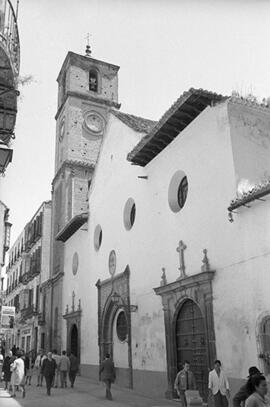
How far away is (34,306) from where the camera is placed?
1222 inches

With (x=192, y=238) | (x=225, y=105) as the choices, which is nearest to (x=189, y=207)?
(x=192, y=238)

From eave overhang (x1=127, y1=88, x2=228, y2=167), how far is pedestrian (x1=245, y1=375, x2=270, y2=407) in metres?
7.98

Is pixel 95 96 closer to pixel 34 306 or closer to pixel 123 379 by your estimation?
pixel 34 306

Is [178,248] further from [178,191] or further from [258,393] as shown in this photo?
[258,393]

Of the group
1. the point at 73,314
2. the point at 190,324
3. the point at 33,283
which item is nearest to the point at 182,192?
the point at 190,324

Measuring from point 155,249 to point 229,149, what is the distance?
440cm

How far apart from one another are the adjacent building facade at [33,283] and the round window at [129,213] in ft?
43.5

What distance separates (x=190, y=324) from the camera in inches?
460

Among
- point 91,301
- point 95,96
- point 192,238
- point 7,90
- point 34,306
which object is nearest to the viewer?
point 7,90

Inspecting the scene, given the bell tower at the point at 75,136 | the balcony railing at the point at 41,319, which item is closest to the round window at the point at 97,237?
the bell tower at the point at 75,136

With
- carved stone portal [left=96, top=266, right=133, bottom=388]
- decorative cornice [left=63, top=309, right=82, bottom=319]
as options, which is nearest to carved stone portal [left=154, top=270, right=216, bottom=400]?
carved stone portal [left=96, top=266, right=133, bottom=388]

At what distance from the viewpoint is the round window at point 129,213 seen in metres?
16.1

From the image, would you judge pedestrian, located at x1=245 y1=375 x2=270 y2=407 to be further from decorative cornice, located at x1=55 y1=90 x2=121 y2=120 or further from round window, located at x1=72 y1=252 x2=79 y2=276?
decorative cornice, located at x1=55 y1=90 x2=121 y2=120

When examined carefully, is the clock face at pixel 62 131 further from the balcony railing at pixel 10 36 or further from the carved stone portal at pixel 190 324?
the balcony railing at pixel 10 36
